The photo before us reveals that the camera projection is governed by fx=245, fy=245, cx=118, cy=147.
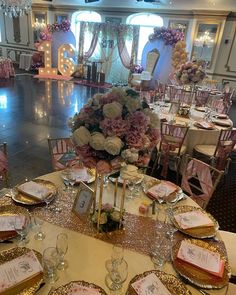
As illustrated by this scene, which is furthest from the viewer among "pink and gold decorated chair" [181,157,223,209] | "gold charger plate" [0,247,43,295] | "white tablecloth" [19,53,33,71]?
"white tablecloth" [19,53,33,71]

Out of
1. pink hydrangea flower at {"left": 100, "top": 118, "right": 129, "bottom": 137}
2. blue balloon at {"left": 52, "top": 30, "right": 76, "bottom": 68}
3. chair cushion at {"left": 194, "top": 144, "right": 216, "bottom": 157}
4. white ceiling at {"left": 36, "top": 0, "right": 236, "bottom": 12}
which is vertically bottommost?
chair cushion at {"left": 194, "top": 144, "right": 216, "bottom": 157}

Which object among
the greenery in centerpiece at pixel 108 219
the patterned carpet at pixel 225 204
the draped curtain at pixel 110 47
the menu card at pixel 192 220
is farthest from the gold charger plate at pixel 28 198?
the draped curtain at pixel 110 47

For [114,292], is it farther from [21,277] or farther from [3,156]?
[3,156]

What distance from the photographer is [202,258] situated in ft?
4.25

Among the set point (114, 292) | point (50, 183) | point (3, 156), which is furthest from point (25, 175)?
point (114, 292)

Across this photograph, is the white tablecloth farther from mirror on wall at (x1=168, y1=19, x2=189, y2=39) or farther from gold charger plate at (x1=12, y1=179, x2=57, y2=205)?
gold charger plate at (x1=12, y1=179, x2=57, y2=205)

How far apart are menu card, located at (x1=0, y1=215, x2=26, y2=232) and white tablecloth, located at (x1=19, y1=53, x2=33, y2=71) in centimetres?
1207

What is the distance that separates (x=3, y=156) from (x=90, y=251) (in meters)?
1.50

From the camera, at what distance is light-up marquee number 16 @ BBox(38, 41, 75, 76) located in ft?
35.2

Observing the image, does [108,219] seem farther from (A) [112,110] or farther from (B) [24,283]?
(A) [112,110]

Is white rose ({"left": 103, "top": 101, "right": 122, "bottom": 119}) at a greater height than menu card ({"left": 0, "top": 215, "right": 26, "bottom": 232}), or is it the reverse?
white rose ({"left": 103, "top": 101, "right": 122, "bottom": 119})

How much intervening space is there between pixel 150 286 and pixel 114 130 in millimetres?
744

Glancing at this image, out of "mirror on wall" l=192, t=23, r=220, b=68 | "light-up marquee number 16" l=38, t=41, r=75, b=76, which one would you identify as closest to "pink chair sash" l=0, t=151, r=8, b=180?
"mirror on wall" l=192, t=23, r=220, b=68

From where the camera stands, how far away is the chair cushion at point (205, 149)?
362 centimetres
